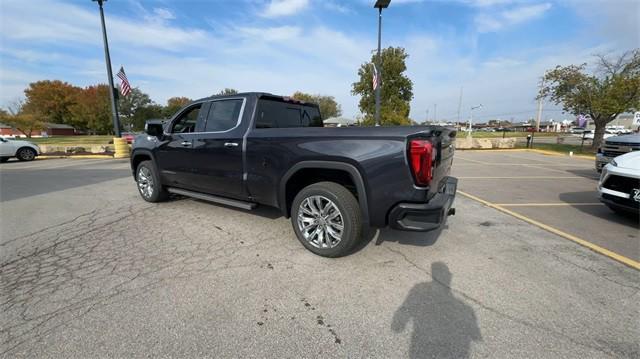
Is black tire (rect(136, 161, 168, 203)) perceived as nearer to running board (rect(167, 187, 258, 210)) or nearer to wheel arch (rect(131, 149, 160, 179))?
wheel arch (rect(131, 149, 160, 179))

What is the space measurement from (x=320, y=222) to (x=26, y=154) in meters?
18.1

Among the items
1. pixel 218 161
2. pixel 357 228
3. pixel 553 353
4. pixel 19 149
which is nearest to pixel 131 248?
pixel 218 161

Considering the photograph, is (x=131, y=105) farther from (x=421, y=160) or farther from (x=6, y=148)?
(x=421, y=160)

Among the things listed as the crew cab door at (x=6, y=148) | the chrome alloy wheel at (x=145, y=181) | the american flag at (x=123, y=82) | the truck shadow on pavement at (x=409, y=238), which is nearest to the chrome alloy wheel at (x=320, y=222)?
the truck shadow on pavement at (x=409, y=238)

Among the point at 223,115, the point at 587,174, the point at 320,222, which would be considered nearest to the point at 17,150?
the point at 223,115

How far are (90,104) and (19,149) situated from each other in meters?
74.2

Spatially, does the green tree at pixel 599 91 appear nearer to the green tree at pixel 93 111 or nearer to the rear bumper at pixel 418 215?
the rear bumper at pixel 418 215

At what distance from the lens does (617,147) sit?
7.30m

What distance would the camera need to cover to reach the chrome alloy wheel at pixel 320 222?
323cm

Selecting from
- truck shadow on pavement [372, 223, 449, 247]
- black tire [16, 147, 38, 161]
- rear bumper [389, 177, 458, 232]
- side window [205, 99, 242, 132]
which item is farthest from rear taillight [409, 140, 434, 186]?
black tire [16, 147, 38, 161]

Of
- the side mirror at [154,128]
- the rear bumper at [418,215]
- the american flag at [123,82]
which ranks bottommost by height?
the rear bumper at [418,215]

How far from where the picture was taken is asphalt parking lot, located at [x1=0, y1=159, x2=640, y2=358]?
6.72ft

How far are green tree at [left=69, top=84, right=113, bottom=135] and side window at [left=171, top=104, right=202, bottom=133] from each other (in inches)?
3240

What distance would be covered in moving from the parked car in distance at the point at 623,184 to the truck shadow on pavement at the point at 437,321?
3.29m
